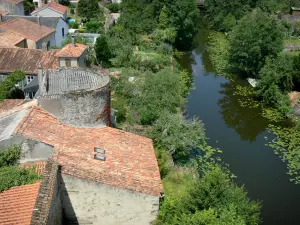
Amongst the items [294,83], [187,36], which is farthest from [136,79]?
[187,36]

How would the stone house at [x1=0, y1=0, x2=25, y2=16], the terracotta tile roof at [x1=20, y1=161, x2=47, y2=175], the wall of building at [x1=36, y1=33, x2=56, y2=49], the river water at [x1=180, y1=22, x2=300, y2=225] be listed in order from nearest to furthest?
Answer: the terracotta tile roof at [x1=20, y1=161, x2=47, y2=175] → the river water at [x1=180, y1=22, x2=300, y2=225] → the wall of building at [x1=36, y1=33, x2=56, y2=49] → the stone house at [x1=0, y1=0, x2=25, y2=16]

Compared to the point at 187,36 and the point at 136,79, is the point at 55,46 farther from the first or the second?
the point at 187,36

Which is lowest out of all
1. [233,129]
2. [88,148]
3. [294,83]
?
[233,129]

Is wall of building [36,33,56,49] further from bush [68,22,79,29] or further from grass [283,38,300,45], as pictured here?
grass [283,38,300,45]

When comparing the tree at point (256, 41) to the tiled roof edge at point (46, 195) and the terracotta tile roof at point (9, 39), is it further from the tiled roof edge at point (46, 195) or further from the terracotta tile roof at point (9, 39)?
the tiled roof edge at point (46, 195)

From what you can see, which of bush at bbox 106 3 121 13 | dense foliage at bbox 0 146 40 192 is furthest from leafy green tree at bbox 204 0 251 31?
dense foliage at bbox 0 146 40 192

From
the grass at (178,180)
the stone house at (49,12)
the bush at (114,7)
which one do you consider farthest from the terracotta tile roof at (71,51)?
the bush at (114,7)

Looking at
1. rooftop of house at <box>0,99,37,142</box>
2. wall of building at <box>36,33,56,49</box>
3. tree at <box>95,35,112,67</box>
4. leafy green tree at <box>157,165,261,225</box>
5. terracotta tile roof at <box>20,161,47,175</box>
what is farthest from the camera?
tree at <box>95,35,112,67</box>
